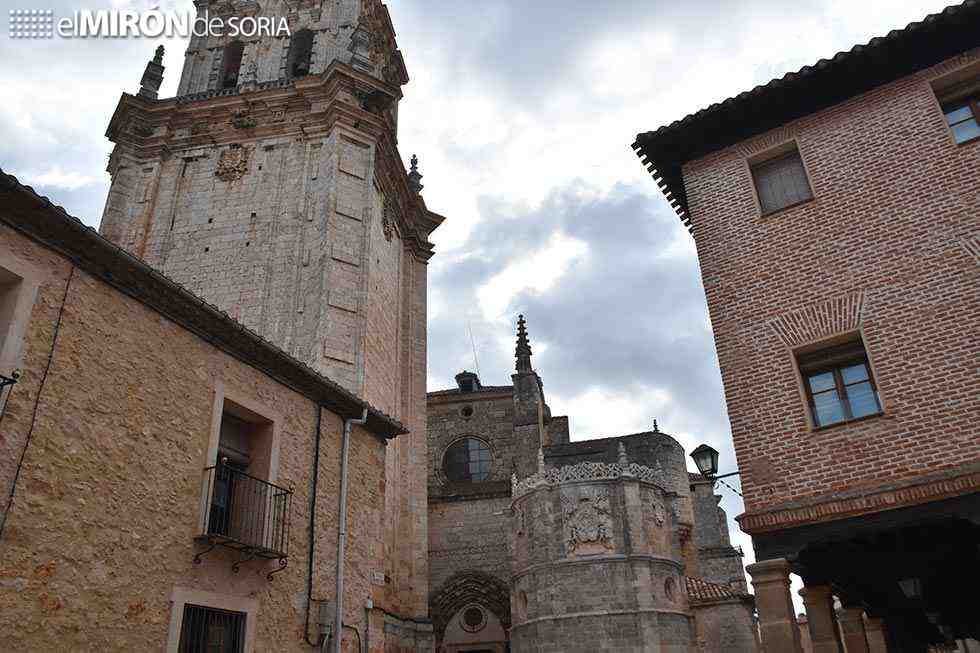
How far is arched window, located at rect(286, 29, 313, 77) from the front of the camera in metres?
24.3

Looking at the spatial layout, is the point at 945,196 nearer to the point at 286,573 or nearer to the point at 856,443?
the point at 856,443

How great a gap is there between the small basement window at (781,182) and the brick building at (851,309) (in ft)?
0.07

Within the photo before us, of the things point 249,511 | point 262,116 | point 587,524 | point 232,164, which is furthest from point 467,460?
point 249,511

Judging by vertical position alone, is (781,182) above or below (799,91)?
below

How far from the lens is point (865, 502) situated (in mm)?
8195

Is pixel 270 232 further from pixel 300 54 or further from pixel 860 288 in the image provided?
pixel 860 288

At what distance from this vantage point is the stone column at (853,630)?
10.3m

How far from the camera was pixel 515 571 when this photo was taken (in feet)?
73.5

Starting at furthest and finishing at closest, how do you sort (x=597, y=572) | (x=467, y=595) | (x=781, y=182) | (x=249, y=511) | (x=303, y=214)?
1. (x=467, y=595)
2. (x=597, y=572)
3. (x=303, y=214)
4. (x=781, y=182)
5. (x=249, y=511)

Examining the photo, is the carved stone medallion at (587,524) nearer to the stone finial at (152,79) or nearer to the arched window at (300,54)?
the arched window at (300,54)

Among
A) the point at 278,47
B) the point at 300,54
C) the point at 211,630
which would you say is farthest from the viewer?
the point at 300,54

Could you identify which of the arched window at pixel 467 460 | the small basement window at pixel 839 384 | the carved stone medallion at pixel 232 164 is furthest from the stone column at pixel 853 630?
the arched window at pixel 467 460

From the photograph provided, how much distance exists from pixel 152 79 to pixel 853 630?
23.8 m

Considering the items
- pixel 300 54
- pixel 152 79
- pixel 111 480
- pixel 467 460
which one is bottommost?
pixel 111 480
